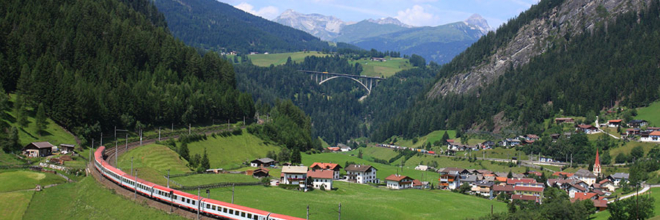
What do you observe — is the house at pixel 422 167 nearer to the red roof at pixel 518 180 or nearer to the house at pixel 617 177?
the red roof at pixel 518 180

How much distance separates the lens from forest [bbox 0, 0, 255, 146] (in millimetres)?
109375

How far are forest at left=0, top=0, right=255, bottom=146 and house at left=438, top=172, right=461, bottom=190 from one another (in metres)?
51.9

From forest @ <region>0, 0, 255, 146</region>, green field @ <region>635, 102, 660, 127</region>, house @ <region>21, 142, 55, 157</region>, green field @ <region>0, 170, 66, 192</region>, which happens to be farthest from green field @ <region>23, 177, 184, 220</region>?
green field @ <region>635, 102, 660, 127</region>

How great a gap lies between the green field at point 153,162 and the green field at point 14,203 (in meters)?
14.1

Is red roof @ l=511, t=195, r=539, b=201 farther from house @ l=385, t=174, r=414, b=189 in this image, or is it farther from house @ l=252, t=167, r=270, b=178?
house @ l=252, t=167, r=270, b=178

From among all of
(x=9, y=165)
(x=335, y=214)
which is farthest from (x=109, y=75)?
(x=335, y=214)

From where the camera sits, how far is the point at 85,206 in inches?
2758

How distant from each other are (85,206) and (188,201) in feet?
44.6

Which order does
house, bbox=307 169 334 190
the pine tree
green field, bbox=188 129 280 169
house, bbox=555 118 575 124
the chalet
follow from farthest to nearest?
house, bbox=555 118 575 124, the chalet, green field, bbox=188 129 280 169, the pine tree, house, bbox=307 169 334 190

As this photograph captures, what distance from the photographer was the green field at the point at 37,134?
318 ft

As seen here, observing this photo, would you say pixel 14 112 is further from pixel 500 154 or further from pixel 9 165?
pixel 500 154

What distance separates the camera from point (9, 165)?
83.8 meters

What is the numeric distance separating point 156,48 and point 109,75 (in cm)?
2487

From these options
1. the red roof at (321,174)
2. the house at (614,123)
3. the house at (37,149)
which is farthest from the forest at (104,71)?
the house at (614,123)
